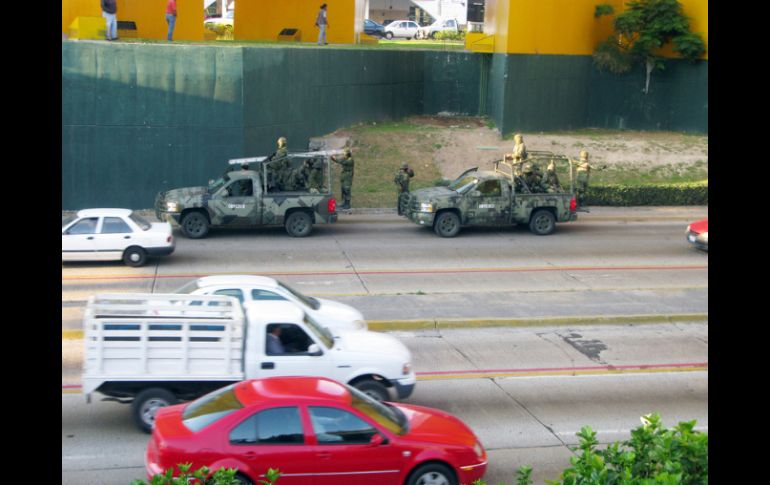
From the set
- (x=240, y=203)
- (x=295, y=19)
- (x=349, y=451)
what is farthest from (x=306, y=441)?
(x=295, y=19)

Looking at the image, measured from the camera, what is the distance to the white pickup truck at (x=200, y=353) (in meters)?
10.3

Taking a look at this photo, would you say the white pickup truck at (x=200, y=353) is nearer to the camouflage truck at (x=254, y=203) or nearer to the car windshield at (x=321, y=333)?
the car windshield at (x=321, y=333)

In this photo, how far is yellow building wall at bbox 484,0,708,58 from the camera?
3272cm

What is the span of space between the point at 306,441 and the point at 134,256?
1152cm

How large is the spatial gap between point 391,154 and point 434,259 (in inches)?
400

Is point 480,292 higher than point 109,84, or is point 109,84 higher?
point 109,84

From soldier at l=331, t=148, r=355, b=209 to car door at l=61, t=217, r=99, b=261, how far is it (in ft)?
27.0

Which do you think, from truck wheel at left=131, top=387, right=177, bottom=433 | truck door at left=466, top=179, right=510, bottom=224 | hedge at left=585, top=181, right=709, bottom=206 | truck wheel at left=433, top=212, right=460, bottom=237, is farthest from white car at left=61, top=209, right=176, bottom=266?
Answer: hedge at left=585, top=181, right=709, bottom=206

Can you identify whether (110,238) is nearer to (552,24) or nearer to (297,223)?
(297,223)

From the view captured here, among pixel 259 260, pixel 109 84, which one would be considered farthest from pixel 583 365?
pixel 109 84

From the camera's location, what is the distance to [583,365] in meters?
13.8

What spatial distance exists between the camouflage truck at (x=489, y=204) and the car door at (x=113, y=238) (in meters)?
7.58
